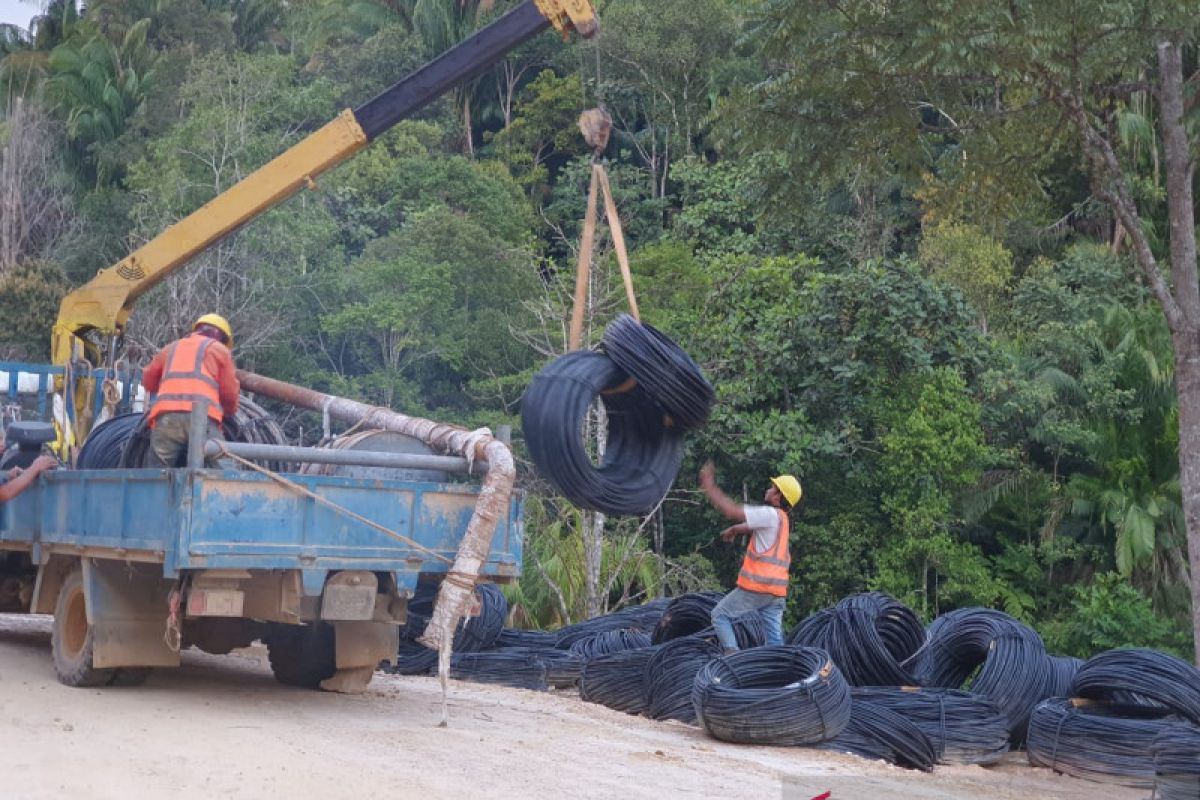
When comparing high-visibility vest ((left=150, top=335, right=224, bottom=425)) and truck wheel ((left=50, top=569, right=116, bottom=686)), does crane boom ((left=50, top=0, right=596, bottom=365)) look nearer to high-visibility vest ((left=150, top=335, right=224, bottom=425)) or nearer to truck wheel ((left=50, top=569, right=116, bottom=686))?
high-visibility vest ((left=150, top=335, right=224, bottom=425))

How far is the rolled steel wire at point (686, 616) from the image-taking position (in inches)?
459

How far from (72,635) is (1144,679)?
24.5 feet

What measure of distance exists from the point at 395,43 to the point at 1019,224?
15.9 meters

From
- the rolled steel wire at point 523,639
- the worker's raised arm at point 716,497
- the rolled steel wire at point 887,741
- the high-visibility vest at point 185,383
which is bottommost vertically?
the rolled steel wire at point 887,741

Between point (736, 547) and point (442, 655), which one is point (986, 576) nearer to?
point (736, 547)

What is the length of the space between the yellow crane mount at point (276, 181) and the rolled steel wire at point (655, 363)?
3652mm

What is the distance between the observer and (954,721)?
32.4 ft

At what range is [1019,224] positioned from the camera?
26.4 m

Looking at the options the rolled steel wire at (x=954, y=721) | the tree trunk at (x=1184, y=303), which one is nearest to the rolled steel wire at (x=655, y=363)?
the rolled steel wire at (x=954, y=721)

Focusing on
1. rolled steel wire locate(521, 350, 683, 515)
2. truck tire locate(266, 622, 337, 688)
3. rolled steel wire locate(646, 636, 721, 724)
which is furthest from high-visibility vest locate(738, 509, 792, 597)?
truck tire locate(266, 622, 337, 688)

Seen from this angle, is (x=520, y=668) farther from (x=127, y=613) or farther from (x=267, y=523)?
(x=267, y=523)

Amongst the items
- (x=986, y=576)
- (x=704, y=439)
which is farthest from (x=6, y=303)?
(x=986, y=576)

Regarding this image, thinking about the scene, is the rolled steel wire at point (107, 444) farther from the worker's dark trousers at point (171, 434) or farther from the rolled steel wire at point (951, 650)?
the rolled steel wire at point (951, 650)

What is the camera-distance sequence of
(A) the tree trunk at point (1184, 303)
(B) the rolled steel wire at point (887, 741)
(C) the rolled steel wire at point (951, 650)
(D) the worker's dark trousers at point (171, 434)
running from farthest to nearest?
1. (A) the tree trunk at point (1184, 303)
2. (C) the rolled steel wire at point (951, 650)
3. (B) the rolled steel wire at point (887, 741)
4. (D) the worker's dark trousers at point (171, 434)
